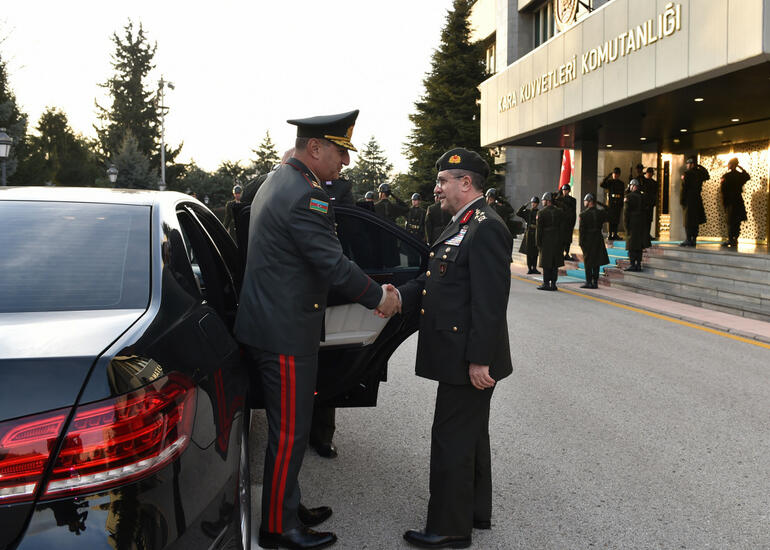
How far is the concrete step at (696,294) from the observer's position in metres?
10.8

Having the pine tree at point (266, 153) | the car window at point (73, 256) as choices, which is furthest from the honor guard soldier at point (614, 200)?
the pine tree at point (266, 153)

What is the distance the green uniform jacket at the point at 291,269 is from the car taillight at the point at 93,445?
111cm

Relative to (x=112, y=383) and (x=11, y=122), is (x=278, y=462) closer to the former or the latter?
(x=112, y=383)

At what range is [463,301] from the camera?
3.12 meters

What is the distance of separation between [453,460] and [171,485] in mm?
1637

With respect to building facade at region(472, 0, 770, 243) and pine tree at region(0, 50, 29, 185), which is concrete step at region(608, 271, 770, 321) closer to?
building facade at region(472, 0, 770, 243)

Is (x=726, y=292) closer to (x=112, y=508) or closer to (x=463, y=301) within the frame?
(x=463, y=301)

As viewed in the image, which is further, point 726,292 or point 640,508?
point 726,292

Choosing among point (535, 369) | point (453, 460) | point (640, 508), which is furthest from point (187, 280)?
point (535, 369)

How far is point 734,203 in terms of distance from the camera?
1691 centimetres

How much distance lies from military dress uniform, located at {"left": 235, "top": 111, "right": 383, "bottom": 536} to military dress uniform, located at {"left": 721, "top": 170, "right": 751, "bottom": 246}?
16.1 meters

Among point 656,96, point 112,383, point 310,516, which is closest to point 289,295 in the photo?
point 310,516

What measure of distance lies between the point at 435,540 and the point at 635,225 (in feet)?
44.0

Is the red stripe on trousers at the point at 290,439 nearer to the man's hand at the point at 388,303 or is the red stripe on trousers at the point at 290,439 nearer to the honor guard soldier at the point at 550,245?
the man's hand at the point at 388,303
